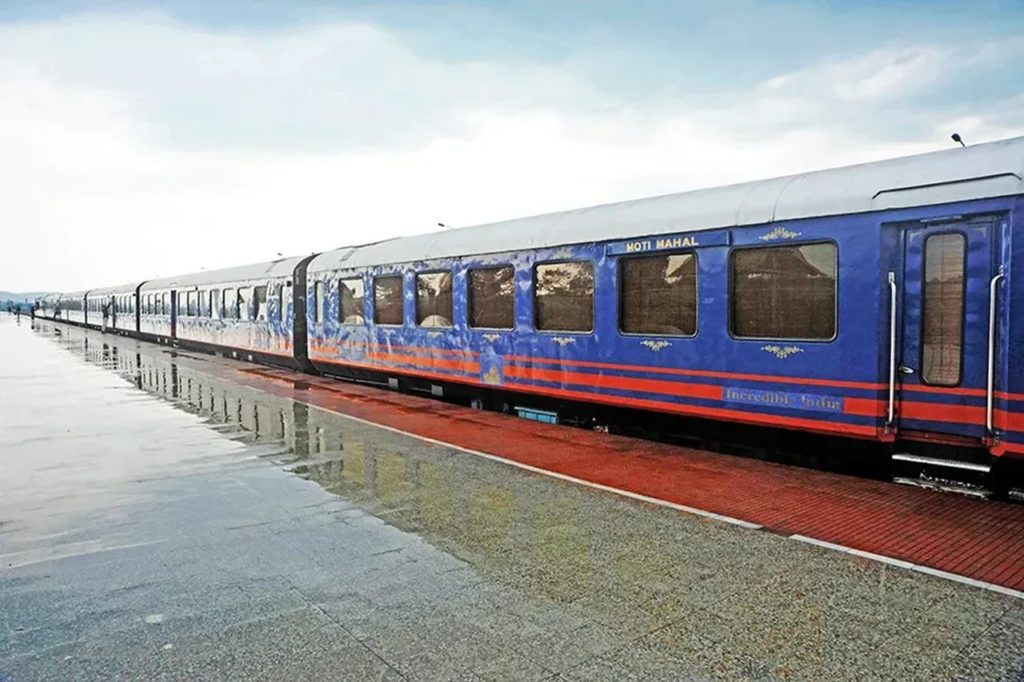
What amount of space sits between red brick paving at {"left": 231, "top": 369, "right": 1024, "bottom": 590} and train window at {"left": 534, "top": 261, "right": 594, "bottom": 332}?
5.50 feet

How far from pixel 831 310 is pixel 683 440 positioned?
2.84 metres

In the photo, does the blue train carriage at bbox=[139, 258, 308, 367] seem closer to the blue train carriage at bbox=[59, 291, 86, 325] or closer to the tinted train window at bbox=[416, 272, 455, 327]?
the tinted train window at bbox=[416, 272, 455, 327]

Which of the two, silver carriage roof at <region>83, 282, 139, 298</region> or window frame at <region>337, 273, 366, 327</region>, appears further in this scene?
silver carriage roof at <region>83, 282, 139, 298</region>

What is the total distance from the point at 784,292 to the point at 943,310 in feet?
5.41

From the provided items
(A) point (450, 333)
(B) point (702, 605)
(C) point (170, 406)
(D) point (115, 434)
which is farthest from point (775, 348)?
(C) point (170, 406)

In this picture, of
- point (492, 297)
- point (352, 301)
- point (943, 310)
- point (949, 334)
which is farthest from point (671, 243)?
point (352, 301)

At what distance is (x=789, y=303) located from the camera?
816cm

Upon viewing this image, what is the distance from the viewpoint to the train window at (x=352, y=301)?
55.4 ft

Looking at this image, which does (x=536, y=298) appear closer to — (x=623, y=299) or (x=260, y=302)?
(x=623, y=299)

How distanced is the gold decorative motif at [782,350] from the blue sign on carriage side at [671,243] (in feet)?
4.53

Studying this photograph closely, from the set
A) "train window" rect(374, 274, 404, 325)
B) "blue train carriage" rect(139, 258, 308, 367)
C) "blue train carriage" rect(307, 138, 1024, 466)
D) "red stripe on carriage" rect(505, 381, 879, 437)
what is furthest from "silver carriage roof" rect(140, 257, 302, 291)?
"red stripe on carriage" rect(505, 381, 879, 437)

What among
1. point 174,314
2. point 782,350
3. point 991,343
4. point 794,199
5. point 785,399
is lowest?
point 785,399

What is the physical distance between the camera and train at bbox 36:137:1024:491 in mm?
6754

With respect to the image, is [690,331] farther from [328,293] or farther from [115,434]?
[328,293]
